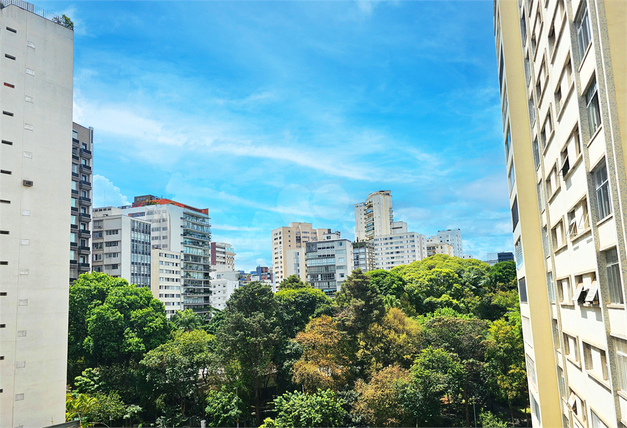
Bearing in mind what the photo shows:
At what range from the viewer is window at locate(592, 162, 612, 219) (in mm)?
8336

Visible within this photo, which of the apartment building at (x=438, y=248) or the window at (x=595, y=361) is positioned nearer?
the window at (x=595, y=361)

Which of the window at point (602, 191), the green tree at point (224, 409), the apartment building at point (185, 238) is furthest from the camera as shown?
the apartment building at point (185, 238)

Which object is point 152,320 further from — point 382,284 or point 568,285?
point 568,285

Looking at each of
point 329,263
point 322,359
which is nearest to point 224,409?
point 322,359

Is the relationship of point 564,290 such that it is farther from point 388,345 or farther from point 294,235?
point 294,235

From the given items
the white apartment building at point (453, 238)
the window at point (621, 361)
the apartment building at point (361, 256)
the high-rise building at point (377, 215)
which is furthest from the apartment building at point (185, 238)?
the white apartment building at point (453, 238)

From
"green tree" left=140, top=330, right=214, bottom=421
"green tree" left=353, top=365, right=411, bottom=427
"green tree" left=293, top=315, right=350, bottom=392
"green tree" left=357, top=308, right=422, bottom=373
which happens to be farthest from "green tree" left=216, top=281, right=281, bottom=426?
"green tree" left=353, top=365, right=411, bottom=427

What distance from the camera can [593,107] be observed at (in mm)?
8727

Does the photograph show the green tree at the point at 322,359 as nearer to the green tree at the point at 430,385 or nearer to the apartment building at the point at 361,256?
the green tree at the point at 430,385

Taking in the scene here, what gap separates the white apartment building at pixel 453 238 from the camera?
14462 centimetres

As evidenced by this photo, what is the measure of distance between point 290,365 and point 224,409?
560 cm

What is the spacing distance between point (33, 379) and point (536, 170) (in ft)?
83.7

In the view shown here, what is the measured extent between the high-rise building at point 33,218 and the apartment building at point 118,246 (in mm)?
30993

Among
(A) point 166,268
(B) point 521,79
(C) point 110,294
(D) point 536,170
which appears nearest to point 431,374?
(D) point 536,170
